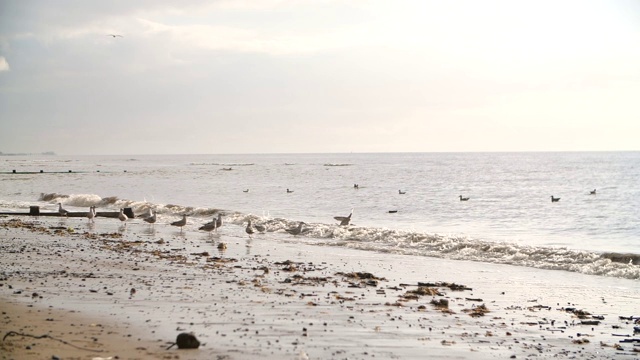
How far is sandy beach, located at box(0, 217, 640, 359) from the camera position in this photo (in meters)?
8.01

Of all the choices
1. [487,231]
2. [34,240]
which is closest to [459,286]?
→ [34,240]

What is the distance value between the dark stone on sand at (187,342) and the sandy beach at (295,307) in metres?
0.08

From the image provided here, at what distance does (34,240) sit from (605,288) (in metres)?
16.9

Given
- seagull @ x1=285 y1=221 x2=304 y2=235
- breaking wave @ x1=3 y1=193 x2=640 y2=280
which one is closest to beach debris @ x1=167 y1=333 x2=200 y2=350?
breaking wave @ x1=3 y1=193 x2=640 y2=280

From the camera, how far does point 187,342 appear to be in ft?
24.8

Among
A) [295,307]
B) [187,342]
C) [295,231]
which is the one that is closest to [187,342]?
[187,342]

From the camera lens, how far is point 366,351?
7.94 meters

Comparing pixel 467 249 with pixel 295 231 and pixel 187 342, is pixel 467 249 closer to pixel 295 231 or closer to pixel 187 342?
pixel 295 231

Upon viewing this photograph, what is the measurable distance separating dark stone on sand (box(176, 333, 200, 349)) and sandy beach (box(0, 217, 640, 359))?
8cm

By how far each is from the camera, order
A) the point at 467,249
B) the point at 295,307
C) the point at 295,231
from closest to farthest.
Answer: the point at 295,307, the point at 467,249, the point at 295,231

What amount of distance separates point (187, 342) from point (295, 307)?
319 centimetres

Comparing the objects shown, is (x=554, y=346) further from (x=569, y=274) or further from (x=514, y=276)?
(x=569, y=274)

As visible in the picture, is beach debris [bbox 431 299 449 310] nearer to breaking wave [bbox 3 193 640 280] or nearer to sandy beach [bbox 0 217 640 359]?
sandy beach [bbox 0 217 640 359]

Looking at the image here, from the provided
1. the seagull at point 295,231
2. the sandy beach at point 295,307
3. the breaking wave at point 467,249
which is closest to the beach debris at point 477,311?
the sandy beach at point 295,307
